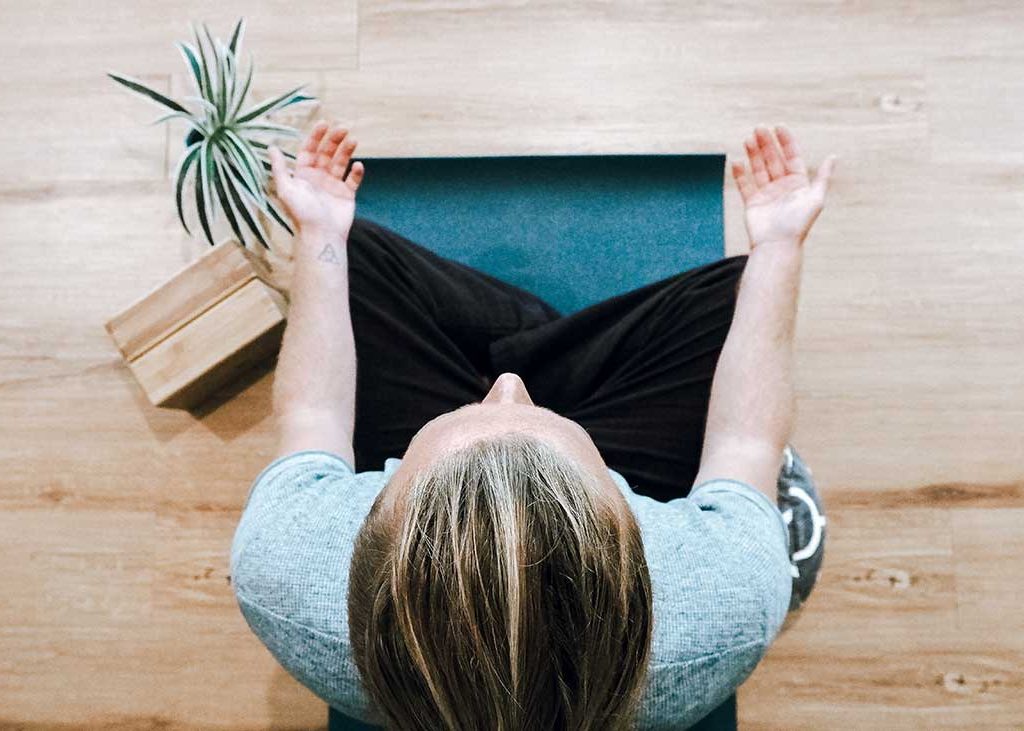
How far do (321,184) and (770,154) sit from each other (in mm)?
634

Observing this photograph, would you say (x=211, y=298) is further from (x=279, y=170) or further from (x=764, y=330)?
(x=764, y=330)

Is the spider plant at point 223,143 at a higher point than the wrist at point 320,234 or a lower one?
higher

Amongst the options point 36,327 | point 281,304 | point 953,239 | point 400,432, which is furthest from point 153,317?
point 953,239

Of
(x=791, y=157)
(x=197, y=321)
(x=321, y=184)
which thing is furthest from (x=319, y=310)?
(x=791, y=157)

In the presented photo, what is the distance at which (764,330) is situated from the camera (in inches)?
40.0

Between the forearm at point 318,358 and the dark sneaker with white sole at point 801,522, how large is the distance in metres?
0.57

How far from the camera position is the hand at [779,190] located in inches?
42.4

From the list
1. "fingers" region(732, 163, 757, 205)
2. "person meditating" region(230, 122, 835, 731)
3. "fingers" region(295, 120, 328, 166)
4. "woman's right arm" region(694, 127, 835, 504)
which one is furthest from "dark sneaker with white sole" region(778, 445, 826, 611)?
"fingers" region(295, 120, 328, 166)

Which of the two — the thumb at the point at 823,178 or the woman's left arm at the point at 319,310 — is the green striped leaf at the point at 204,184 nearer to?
the woman's left arm at the point at 319,310

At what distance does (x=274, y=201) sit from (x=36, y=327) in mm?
492

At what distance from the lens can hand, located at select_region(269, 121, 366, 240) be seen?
1.13 meters

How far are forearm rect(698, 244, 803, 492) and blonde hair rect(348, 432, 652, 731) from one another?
0.32 meters

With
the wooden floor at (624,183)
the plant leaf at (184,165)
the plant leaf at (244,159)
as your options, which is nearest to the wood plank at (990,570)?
the wooden floor at (624,183)

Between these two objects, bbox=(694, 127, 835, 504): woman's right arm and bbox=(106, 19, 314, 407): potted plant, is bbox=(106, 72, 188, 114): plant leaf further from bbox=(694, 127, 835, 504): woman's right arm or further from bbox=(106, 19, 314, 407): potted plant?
bbox=(694, 127, 835, 504): woman's right arm
